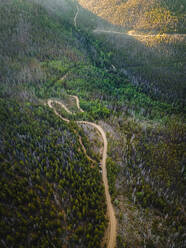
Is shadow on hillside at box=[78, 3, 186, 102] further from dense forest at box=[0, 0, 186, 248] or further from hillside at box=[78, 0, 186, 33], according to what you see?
hillside at box=[78, 0, 186, 33]

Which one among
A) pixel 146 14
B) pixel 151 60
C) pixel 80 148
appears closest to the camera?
pixel 80 148

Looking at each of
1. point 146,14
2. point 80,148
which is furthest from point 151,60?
point 80,148

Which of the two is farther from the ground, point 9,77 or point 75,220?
point 9,77

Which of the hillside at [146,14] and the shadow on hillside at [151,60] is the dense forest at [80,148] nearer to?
the shadow on hillside at [151,60]

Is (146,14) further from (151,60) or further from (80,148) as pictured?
(80,148)

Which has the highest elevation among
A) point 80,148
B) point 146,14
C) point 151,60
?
point 146,14

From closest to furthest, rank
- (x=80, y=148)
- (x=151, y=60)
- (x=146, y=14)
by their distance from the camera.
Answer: (x=80, y=148), (x=151, y=60), (x=146, y=14)

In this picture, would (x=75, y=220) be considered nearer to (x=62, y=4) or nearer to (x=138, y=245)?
(x=138, y=245)

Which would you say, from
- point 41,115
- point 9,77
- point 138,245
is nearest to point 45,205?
point 138,245
